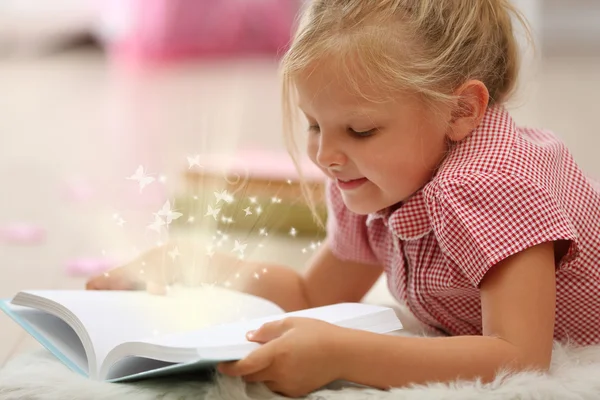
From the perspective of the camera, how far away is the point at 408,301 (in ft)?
3.93

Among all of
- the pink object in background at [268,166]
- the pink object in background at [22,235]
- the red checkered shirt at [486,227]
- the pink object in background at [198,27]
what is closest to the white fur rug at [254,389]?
the red checkered shirt at [486,227]

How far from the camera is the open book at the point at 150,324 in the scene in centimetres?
92

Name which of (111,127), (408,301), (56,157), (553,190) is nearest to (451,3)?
(553,190)

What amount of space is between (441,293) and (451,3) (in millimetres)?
354

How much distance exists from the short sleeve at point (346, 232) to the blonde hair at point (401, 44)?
0.26 m

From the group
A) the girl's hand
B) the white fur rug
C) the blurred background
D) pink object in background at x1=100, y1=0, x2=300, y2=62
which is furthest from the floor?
the girl's hand

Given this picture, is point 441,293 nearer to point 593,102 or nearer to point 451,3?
point 451,3

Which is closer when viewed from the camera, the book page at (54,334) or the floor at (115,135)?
the book page at (54,334)

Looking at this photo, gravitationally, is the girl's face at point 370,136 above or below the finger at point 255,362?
above

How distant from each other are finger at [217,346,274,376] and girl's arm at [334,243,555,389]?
7 cm

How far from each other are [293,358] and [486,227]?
0.26 meters

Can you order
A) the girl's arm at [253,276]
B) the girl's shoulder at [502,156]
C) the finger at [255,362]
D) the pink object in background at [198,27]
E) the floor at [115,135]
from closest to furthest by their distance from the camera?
the finger at [255,362]
the girl's shoulder at [502,156]
the girl's arm at [253,276]
the floor at [115,135]
the pink object in background at [198,27]

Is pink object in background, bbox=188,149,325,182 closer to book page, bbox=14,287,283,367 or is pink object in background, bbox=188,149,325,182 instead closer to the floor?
the floor

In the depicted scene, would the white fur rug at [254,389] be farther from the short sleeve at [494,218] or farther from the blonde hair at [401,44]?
the blonde hair at [401,44]
